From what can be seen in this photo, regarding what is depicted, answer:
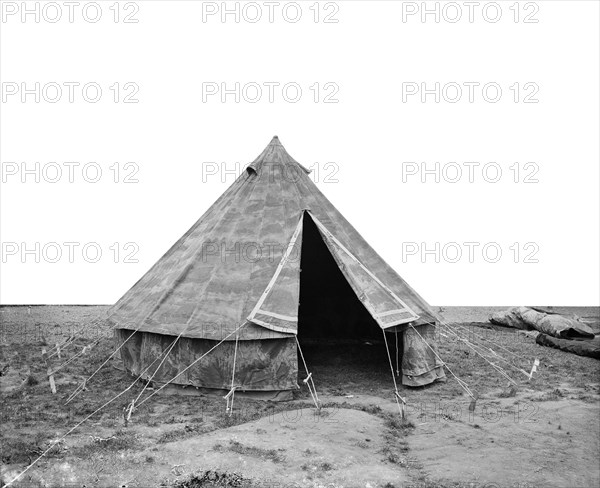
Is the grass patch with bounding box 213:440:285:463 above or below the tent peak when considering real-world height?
below

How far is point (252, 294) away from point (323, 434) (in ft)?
11.6

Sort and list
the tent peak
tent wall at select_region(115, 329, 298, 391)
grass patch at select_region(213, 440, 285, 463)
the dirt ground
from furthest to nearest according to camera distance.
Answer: the tent peak < tent wall at select_region(115, 329, 298, 391) < grass patch at select_region(213, 440, 285, 463) < the dirt ground

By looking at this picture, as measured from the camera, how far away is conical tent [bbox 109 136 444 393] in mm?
10656

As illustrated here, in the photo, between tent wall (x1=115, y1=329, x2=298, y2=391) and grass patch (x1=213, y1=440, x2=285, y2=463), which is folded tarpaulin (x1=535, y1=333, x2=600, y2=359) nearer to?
tent wall (x1=115, y1=329, x2=298, y2=391)

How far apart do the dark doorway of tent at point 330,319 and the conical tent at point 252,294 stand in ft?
4.64

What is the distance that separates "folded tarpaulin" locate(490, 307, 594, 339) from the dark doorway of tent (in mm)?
6431

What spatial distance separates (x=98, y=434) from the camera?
8.78 metres

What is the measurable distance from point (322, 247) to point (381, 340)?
9.84 feet

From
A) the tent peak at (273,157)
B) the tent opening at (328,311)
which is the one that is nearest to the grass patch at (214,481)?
the tent peak at (273,157)

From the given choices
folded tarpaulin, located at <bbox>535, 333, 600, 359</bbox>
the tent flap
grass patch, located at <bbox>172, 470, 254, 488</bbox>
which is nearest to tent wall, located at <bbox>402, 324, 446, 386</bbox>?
the tent flap

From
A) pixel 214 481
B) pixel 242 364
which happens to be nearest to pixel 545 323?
pixel 242 364

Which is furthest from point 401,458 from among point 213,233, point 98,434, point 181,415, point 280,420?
point 213,233

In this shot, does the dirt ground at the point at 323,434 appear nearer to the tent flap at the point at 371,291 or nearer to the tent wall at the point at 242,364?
the tent wall at the point at 242,364

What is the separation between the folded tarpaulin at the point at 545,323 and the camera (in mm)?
18250
